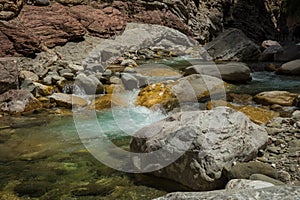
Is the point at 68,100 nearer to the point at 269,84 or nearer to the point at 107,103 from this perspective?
the point at 107,103

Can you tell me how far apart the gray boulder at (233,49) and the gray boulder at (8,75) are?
8.93 m

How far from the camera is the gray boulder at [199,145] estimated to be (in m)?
3.64

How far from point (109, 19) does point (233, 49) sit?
692 centimetres

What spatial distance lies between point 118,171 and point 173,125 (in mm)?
947

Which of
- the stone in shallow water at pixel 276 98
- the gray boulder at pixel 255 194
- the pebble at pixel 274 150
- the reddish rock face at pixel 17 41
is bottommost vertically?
the pebble at pixel 274 150

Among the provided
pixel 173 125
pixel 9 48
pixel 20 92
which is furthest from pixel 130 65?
pixel 173 125

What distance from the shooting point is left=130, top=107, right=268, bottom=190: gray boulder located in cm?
364

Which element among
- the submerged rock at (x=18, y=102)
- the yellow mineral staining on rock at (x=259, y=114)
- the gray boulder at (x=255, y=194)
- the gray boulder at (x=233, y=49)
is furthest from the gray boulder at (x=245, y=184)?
the gray boulder at (x=233, y=49)

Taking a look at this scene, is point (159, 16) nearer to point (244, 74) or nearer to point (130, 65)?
point (130, 65)

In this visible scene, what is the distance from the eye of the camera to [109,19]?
17.3 metres

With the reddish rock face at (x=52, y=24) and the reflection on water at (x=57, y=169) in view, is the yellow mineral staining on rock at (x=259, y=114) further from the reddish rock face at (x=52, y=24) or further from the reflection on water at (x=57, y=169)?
the reddish rock face at (x=52, y=24)

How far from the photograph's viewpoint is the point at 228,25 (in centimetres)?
2709

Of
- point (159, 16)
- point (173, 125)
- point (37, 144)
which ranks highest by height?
point (159, 16)

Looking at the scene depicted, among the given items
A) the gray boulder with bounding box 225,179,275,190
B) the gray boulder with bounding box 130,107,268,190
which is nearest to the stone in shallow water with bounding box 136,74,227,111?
the gray boulder with bounding box 130,107,268,190
